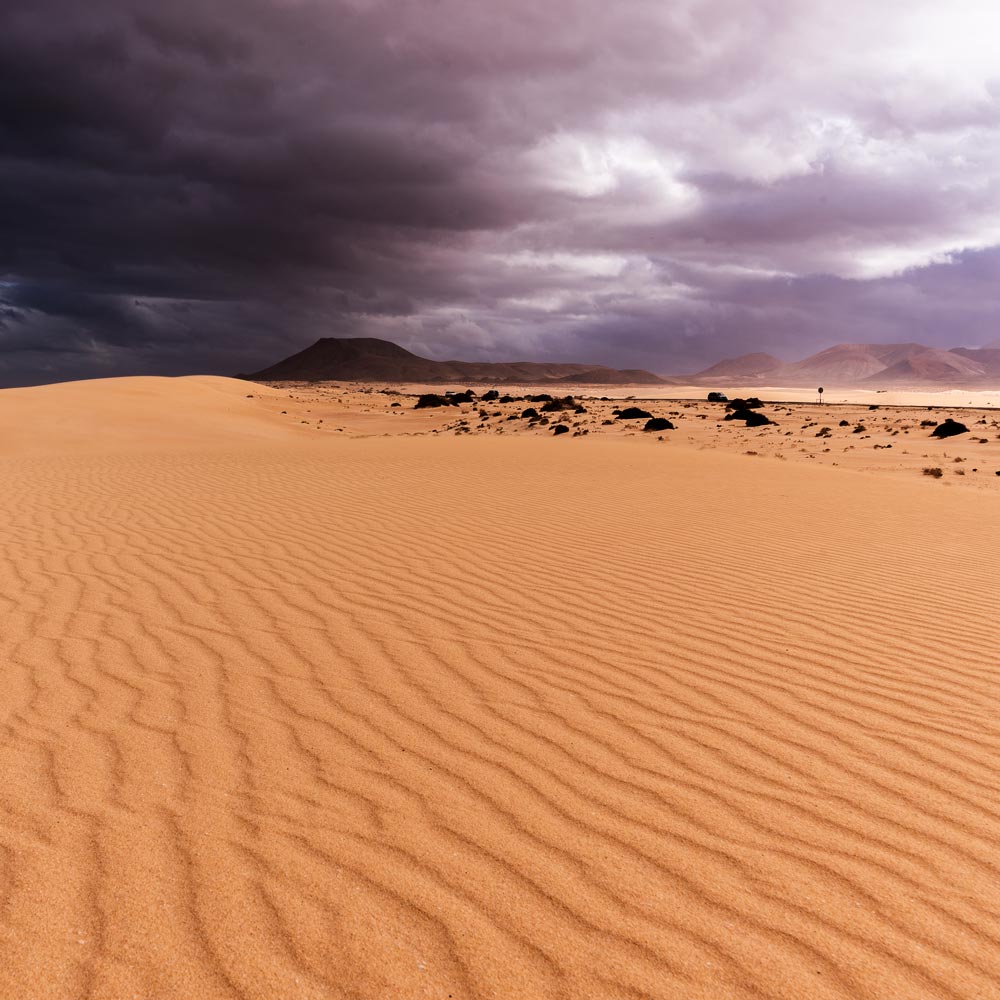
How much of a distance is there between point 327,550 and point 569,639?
11.8 ft

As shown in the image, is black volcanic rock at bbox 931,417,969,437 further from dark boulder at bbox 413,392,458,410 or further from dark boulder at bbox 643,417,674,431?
dark boulder at bbox 413,392,458,410

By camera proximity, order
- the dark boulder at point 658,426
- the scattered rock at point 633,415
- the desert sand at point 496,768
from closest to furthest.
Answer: the desert sand at point 496,768, the dark boulder at point 658,426, the scattered rock at point 633,415

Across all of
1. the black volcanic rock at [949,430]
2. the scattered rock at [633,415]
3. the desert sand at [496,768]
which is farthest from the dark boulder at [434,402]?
the desert sand at [496,768]

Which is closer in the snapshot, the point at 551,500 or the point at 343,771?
the point at 343,771

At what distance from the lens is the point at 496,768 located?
3.22 m

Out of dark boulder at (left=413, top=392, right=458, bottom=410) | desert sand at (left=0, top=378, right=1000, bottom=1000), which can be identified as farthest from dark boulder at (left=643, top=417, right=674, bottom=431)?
desert sand at (left=0, top=378, right=1000, bottom=1000)

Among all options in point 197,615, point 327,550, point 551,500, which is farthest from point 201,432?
point 197,615

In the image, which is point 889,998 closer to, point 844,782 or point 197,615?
point 844,782

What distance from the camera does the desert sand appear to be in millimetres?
2203

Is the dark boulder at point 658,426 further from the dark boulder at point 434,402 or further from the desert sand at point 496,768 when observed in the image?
the desert sand at point 496,768

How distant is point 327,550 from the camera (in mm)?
7703

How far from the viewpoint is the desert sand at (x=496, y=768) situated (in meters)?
2.20

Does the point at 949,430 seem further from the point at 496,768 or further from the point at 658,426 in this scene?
the point at 496,768

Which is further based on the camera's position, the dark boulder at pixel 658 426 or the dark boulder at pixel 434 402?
the dark boulder at pixel 434 402
